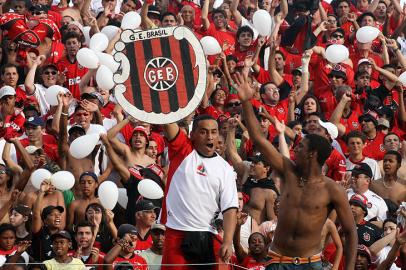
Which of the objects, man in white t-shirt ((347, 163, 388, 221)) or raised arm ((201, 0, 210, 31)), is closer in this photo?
man in white t-shirt ((347, 163, 388, 221))

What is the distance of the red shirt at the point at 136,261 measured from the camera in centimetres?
1417

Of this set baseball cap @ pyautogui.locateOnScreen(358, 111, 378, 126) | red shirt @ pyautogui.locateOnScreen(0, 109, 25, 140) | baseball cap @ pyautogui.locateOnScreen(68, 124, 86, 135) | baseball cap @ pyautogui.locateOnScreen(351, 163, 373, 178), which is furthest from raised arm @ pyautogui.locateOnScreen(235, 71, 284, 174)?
baseball cap @ pyautogui.locateOnScreen(358, 111, 378, 126)

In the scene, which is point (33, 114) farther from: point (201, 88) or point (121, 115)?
point (201, 88)

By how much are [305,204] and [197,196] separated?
3.22 ft

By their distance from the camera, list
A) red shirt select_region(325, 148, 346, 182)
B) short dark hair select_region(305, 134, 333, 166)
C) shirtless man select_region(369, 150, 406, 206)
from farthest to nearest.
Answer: red shirt select_region(325, 148, 346, 182), shirtless man select_region(369, 150, 406, 206), short dark hair select_region(305, 134, 333, 166)

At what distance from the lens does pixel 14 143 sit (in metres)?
16.2

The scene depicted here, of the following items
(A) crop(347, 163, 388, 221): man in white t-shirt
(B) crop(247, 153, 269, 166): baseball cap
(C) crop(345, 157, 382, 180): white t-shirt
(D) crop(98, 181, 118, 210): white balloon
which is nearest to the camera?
(D) crop(98, 181, 118, 210): white balloon

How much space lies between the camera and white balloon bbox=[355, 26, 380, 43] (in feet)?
65.7

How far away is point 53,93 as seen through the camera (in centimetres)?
1728

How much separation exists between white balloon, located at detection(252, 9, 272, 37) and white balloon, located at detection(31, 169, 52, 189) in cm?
484

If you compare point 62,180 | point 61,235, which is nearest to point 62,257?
point 61,235

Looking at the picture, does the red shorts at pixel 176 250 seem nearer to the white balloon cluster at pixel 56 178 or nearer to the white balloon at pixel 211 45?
the white balloon cluster at pixel 56 178

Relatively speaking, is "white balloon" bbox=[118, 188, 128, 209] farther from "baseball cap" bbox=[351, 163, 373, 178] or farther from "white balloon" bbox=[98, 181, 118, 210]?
"baseball cap" bbox=[351, 163, 373, 178]

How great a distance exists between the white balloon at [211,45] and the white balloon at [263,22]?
0.84 m
